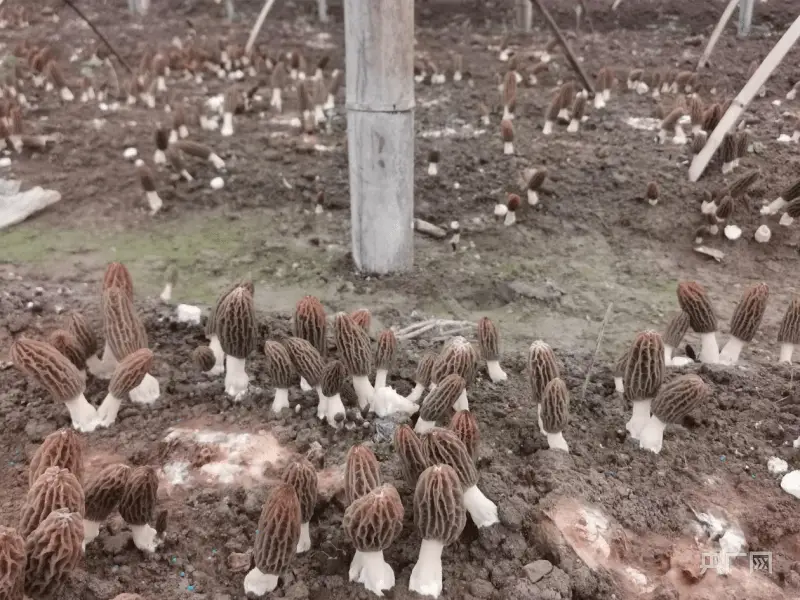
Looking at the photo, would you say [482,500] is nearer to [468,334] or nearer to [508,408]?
[508,408]

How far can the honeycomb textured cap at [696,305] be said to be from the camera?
10.0 ft

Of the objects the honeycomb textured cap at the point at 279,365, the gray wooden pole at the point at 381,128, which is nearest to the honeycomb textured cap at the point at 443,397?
the honeycomb textured cap at the point at 279,365

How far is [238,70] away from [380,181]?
5784 mm

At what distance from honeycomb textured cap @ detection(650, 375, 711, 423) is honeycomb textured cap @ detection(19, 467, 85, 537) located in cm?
200

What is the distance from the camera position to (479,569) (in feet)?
7.10

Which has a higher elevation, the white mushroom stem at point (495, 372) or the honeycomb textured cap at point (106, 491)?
the honeycomb textured cap at point (106, 491)

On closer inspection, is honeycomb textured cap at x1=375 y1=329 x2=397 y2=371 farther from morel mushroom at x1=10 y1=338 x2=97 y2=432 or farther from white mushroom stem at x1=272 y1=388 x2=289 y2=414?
morel mushroom at x1=10 y1=338 x2=97 y2=432

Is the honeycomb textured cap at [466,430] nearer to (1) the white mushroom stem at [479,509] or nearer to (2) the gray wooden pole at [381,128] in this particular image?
(1) the white mushroom stem at [479,509]

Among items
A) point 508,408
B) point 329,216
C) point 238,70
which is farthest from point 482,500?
point 238,70

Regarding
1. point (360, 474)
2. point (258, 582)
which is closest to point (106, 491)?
point (258, 582)

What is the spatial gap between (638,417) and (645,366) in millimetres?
245

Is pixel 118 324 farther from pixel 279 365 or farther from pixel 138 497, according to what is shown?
pixel 138 497

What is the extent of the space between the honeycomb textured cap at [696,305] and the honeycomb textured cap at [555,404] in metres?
0.93

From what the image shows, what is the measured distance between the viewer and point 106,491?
207cm
